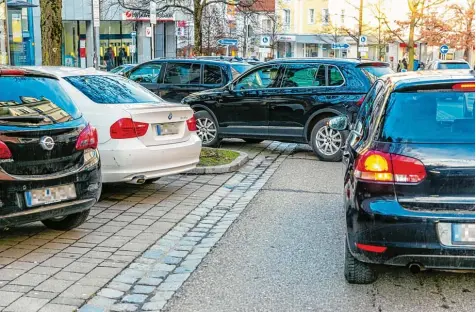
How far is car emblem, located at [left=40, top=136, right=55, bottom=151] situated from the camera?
577cm

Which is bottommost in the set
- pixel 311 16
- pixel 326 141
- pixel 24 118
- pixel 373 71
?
pixel 326 141

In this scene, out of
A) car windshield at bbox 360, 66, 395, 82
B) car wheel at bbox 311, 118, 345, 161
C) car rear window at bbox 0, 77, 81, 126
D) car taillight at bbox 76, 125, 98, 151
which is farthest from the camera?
car wheel at bbox 311, 118, 345, 161

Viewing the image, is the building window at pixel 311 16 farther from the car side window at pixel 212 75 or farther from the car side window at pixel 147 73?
the car side window at pixel 212 75

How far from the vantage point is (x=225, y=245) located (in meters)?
6.43

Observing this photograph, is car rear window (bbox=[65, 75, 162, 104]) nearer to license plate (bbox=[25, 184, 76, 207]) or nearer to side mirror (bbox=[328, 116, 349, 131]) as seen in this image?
license plate (bbox=[25, 184, 76, 207])

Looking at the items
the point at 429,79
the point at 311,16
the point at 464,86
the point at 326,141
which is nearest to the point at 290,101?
the point at 326,141

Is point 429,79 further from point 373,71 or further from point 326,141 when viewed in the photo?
point 373,71

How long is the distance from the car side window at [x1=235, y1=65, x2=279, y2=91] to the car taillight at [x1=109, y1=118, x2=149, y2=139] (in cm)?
536

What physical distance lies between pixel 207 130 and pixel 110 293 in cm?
877

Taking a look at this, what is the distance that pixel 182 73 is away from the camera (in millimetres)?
15180

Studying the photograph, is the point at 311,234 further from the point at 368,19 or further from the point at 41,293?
the point at 368,19

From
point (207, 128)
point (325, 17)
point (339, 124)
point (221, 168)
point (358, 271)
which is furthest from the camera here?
point (325, 17)

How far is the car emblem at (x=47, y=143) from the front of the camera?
5.77 metres

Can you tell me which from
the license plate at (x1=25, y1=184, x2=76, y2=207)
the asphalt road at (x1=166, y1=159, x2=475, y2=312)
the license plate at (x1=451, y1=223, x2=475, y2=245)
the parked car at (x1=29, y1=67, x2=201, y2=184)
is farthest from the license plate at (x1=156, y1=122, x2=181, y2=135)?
the license plate at (x1=451, y1=223, x2=475, y2=245)
